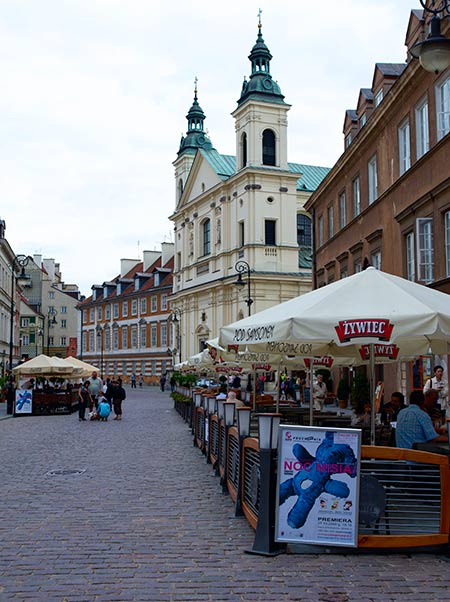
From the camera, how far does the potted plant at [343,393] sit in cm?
3145

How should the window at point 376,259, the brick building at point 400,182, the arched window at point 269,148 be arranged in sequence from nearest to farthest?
1. the brick building at point 400,182
2. the window at point 376,259
3. the arched window at point 269,148

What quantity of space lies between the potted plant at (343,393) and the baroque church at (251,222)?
23243 millimetres

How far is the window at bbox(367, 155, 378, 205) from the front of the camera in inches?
1038

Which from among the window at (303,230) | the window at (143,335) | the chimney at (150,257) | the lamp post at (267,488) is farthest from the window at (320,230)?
the chimney at (150,257)

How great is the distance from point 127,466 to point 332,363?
4.81 metres

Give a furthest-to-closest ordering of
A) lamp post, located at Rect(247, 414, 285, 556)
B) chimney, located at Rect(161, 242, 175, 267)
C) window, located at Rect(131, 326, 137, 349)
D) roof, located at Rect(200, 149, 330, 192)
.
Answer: chimney, located at Rect(161, 242, 175, 267) → window, located at Rect(131, 326, 137, 349) → roof, located at Rect(200, 149, 330, 192) → lamp post, located at Rect(247, 414, 285, 556)

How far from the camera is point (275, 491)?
23.8ft

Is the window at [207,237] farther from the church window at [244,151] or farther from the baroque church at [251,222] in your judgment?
the church window at [244,151]

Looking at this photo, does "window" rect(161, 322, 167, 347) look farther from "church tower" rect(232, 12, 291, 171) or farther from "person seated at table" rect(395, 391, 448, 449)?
"person seated at table" rect(395, 391, 448, 449)

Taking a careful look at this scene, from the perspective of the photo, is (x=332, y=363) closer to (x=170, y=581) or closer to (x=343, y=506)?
(x=343, y=506)

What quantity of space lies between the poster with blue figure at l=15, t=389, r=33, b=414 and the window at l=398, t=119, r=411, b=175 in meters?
17.5

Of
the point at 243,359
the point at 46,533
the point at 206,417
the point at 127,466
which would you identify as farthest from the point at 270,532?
the point at 243,359

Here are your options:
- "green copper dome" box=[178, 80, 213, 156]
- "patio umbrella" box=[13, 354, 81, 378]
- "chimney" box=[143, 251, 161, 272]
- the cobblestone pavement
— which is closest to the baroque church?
"green copper dome" box=[178, 80, 213, 156]

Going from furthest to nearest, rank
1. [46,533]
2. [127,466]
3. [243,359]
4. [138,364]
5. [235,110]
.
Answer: [138,364], [235,110], [243,359], [127,466], [46,533]
